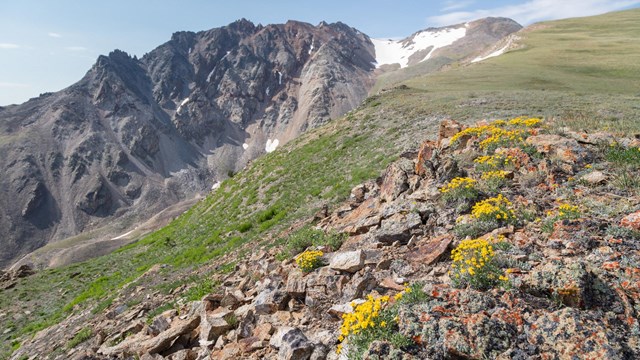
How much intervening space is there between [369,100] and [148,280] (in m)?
31.3

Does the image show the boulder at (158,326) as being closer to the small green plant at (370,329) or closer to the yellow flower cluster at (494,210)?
the small green plant at (370,329)

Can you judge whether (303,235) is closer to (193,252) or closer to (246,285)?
(246,285)

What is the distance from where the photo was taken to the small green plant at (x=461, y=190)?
9797mm

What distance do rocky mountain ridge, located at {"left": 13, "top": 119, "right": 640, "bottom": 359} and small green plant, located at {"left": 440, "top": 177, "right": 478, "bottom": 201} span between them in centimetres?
4

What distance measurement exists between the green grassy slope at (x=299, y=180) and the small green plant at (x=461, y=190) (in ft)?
27.1

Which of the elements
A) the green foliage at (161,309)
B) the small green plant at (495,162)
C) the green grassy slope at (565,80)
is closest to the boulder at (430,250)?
the small green plant at (495,162)

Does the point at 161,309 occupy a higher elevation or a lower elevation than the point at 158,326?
lower

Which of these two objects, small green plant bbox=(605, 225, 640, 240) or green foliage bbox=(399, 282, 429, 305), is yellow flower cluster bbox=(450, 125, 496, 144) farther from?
green foliage bbox=(399, 282, 429, 305)

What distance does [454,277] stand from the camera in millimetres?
6949

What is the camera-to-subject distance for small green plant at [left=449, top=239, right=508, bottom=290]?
663 cm

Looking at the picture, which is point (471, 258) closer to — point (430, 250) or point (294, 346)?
point (430, 250)

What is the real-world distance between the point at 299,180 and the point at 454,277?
2118 cm

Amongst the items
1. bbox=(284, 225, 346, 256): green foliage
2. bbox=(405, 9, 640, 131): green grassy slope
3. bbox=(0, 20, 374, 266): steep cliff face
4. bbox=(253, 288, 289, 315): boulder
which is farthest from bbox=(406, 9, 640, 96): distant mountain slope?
bbox=(0, 20, 374, 266): steep cliff face

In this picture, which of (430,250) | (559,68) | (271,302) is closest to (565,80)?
(559,68)
